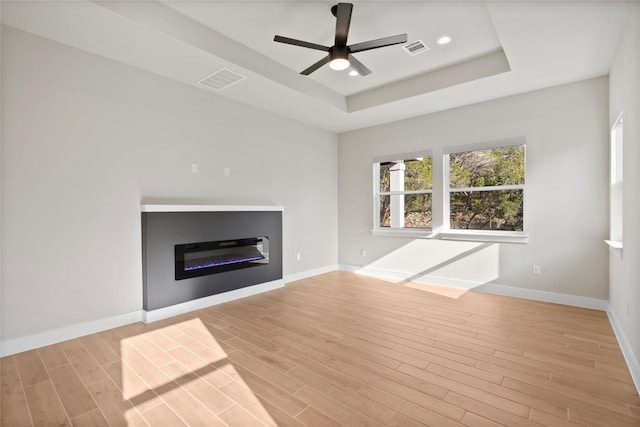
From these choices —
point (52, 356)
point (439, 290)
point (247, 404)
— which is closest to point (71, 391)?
point (52, 356)

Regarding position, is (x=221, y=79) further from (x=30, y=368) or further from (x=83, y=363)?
(x=30, y=368)

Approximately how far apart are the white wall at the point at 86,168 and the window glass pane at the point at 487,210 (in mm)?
3283

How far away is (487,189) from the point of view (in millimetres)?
4418

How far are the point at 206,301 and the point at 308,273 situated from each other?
202 cm

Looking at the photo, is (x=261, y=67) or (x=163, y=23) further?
(x=261, y=67)

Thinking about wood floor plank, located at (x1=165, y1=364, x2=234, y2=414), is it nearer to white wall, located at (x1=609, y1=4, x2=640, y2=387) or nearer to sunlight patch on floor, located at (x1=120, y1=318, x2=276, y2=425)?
sunlight patch on floor, located at (x1=120, y1=318, x2=276, y2=425)

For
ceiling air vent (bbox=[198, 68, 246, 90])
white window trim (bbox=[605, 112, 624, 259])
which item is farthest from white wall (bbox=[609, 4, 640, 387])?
ceiling air vent (bbox=[198, 68, 246, 90])

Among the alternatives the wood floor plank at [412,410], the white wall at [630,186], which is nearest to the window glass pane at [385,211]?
the white wall at [630,186]

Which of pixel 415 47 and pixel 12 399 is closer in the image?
pixel 12 399

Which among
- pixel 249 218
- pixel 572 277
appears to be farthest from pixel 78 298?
pixel 572 277

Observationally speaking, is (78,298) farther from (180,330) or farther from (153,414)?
(153,414)

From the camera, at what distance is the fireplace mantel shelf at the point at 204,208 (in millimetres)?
3376

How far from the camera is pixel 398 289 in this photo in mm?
4602

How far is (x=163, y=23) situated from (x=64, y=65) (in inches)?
41.9
